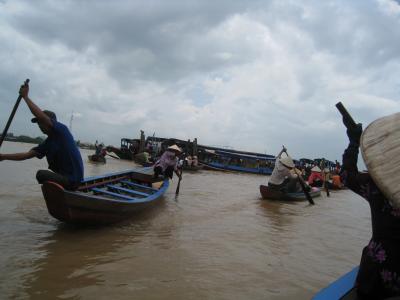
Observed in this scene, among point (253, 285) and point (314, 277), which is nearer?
point (253, 285)

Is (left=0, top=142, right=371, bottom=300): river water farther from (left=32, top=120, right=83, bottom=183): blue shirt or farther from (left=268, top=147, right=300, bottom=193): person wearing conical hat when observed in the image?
(left=268, top=147, right=300, bottom=193): person wearing conical hat

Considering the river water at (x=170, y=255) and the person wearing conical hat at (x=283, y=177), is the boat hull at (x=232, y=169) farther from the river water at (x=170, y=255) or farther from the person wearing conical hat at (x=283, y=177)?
the river water at (x=170, y=255)

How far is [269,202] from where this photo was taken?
1052 centimetres

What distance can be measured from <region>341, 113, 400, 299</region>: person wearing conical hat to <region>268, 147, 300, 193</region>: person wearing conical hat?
8.30 m

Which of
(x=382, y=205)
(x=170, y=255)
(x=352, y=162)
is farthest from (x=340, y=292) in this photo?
(x=170, y=255)

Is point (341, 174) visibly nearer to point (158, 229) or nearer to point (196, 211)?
point (158, 229)

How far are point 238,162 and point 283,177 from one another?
60.0ft

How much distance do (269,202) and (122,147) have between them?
24.1m

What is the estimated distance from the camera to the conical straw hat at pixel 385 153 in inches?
63.7

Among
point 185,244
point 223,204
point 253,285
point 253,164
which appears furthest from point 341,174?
point 253,164

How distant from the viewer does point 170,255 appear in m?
4.44

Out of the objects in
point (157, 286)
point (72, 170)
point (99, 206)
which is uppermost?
point (72, 170)

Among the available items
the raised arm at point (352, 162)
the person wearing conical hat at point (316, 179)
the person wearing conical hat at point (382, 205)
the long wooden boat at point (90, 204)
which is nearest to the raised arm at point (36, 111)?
the long wooden boat at point (90, 204)

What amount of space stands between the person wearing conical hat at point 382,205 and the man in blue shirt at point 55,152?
3815mm
